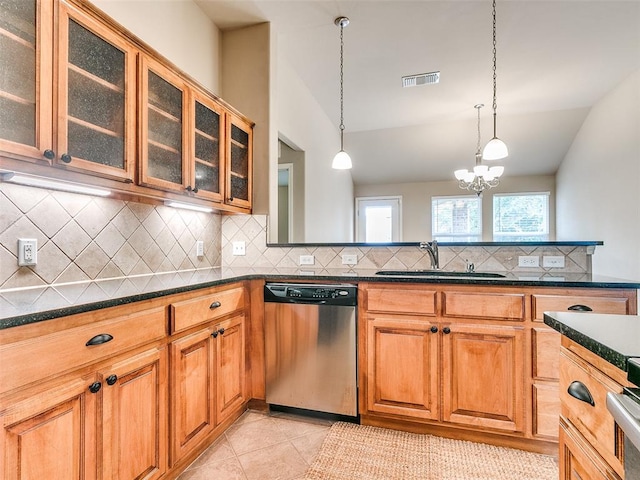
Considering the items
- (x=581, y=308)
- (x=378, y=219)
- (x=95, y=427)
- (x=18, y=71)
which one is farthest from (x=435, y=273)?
(x=378, y=219)

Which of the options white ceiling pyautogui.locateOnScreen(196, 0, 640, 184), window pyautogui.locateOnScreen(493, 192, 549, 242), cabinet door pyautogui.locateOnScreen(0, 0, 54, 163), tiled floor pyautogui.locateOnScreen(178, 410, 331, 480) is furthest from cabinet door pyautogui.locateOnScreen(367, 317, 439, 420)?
window pyautogui.locateOnScreen(493, 192, 549, 242)

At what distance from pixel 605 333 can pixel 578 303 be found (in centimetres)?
117

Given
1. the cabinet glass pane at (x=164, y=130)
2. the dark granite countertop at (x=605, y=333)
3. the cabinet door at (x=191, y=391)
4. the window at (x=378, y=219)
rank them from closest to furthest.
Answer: the dark granite countertop at (x=605, y=333) → the cabinet door at (x=191, y=391) → the cabinet glass pane at (x=164, y=130) → the window at (x=378, y=219)

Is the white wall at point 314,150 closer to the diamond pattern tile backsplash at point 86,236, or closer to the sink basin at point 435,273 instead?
the diamond pattern tile backsplash at point 86,236

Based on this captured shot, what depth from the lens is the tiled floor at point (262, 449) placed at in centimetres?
168

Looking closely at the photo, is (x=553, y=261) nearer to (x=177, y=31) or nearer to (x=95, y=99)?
(x=95, y=99)

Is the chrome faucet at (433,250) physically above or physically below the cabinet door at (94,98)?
below

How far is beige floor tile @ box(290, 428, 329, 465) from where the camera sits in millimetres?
1821

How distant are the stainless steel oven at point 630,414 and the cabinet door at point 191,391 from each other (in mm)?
1537

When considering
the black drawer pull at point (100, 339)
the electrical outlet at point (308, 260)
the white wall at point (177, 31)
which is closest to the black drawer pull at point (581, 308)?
the electrical outlet at point (308, 260)

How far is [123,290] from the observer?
1.45 m

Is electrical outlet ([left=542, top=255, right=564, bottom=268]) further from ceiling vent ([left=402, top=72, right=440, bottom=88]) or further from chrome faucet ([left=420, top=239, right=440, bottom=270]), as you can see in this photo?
ceiling vent ([left=402, top=72, right=440, bottom=88])

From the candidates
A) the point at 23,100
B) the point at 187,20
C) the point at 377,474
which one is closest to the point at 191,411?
the point at 377,474

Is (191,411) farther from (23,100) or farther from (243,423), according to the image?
(23,100)
